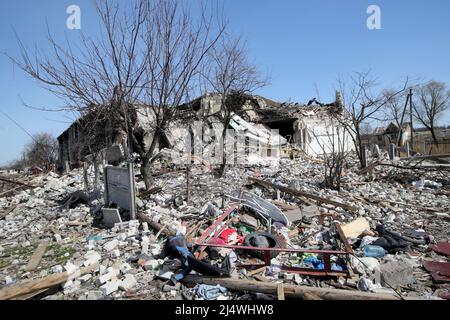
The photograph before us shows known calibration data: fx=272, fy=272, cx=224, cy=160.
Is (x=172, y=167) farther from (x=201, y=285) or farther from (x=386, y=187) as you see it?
(x=201, y=285)

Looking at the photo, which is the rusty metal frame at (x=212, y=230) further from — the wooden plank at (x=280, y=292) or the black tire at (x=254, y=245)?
the wooden plank at (x=280, y=292)

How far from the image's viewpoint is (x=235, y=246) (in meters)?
3.46

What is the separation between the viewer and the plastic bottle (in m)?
3.79

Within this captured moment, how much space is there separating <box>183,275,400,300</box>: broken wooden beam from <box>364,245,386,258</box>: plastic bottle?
3.81ft

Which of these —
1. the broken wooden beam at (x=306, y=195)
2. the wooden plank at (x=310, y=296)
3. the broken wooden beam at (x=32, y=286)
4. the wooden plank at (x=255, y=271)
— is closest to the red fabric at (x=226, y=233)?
the wooden plank at (x=255, y=271)

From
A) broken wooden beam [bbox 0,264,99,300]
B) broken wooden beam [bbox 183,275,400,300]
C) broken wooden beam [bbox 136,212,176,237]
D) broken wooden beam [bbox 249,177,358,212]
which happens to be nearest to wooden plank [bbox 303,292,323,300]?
broken wooden beam [bbox 183,275,400,300]

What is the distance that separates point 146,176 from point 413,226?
6.12 meters

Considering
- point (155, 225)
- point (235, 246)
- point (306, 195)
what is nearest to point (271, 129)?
point (306, 195)

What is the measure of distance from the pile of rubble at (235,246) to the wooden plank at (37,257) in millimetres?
30

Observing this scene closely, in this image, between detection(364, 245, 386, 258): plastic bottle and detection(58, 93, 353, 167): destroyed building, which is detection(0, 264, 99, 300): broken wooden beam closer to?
detection(364, 245, 386, 258): plastic bottle

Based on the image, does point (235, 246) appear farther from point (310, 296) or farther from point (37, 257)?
point (37, 257)

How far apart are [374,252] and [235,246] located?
2006 mm

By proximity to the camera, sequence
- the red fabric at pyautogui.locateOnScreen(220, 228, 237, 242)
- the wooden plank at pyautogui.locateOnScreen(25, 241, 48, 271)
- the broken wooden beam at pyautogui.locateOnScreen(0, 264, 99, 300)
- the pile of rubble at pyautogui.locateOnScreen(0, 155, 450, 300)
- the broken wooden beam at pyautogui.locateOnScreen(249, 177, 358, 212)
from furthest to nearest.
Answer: the broken wooden beam at pyautogui.locateOnScreen(249, 177, 358, 212), the red fabric at pyautogui.locateOnScreen(220, 228, 237, 242), the wooden plank at pyautogui.locateOnScreen(25, 241, 48, 271), the pile of rubble at pyautogui.locateOnScreen(0, 155, 450, 300), the broken wooden beam at pyautogui.locateOnScreen(0, 264, 99, 300)

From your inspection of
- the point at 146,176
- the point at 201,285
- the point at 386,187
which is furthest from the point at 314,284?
the point at 386,187
